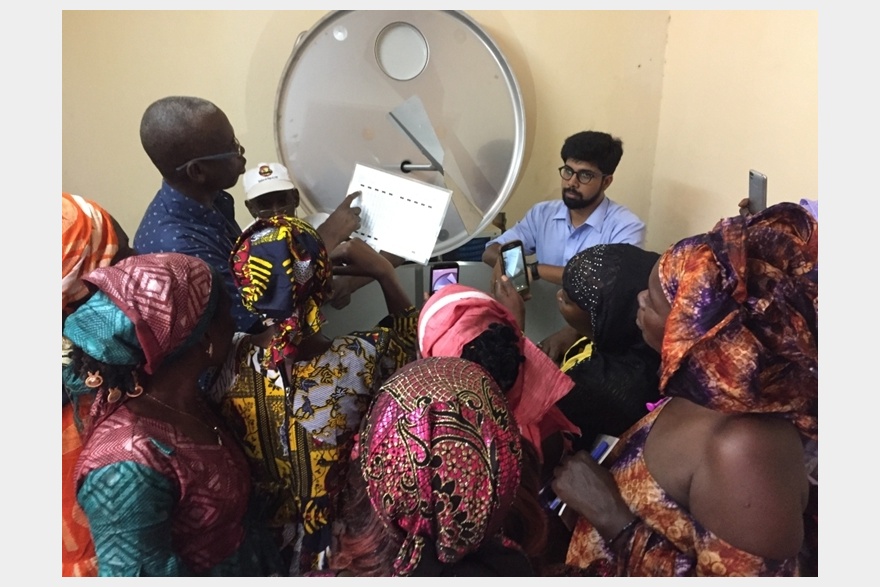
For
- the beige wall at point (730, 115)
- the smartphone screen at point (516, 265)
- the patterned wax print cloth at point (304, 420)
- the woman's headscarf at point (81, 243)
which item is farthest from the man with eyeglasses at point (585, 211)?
the woman's headscarf at point (81, 243)

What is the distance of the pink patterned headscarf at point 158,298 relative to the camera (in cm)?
70

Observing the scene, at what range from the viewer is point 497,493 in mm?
600

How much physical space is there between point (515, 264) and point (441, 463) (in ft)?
3.22

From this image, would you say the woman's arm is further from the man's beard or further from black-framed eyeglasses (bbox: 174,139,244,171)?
the man's beard

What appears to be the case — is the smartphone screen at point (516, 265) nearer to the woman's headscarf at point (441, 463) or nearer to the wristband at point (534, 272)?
the wristband at point (534, 272)

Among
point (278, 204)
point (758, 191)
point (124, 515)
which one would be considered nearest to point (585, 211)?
point (758, 191)

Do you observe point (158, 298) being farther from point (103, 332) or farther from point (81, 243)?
point (81, 243)

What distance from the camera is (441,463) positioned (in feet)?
1.90

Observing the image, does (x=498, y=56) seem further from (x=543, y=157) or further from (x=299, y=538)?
(x=299, y=538)

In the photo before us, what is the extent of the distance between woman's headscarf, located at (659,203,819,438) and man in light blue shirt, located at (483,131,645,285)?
0.94 meters

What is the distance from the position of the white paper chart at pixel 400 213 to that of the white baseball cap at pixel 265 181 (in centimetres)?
18

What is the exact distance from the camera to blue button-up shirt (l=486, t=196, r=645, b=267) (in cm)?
178

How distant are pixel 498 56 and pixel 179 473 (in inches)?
53.0

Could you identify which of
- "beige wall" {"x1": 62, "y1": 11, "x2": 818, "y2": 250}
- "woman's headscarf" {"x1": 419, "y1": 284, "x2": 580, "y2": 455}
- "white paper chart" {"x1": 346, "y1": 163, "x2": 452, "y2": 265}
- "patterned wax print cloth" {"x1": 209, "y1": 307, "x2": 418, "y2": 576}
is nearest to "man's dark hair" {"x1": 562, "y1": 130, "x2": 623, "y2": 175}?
"beige wall" {"x1": 62, "y1": 11, "x2": 818, "y2": 250}
